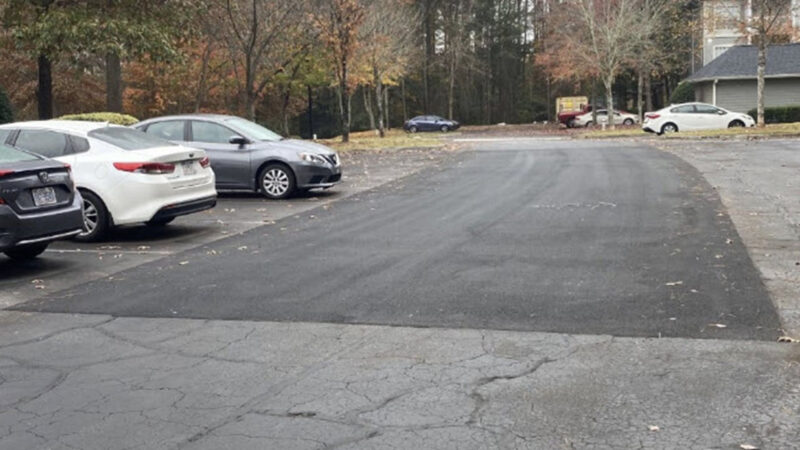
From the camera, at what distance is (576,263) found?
8781mm

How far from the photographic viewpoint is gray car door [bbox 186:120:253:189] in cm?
1566

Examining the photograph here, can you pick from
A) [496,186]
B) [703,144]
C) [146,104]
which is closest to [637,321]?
[496,186]

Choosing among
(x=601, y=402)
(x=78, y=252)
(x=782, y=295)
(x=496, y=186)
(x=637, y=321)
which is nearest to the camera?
(x=601, y=402)

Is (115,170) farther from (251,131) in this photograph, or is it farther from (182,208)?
(251,131)

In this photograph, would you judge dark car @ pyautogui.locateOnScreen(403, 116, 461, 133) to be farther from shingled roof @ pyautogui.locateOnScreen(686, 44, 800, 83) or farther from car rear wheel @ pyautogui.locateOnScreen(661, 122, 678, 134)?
car rear wheel @ pyautogui.locateOnScreen(661, 122, 678, 134)

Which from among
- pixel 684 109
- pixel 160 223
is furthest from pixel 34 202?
pixel 684 109

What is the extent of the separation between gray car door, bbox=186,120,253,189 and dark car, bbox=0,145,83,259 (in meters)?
6.06

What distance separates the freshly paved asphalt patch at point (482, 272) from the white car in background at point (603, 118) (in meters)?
41.8

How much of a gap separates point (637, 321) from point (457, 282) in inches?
79.7

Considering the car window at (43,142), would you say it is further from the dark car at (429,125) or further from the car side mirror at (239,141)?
the dark car at (429,125)

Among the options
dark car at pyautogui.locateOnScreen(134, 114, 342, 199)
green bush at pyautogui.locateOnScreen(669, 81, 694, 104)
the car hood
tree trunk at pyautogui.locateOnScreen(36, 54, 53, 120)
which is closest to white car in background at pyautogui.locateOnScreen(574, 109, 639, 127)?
green bush at pyautogui.locateOnScreen(669, 81, 694, 104)

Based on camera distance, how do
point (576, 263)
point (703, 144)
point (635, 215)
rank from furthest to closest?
point (703, 144) → point (635, 215) → point (576, 263)

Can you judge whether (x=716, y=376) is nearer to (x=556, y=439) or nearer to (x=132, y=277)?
(x=556, y=439)

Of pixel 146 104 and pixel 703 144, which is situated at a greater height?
pixel 146 104
